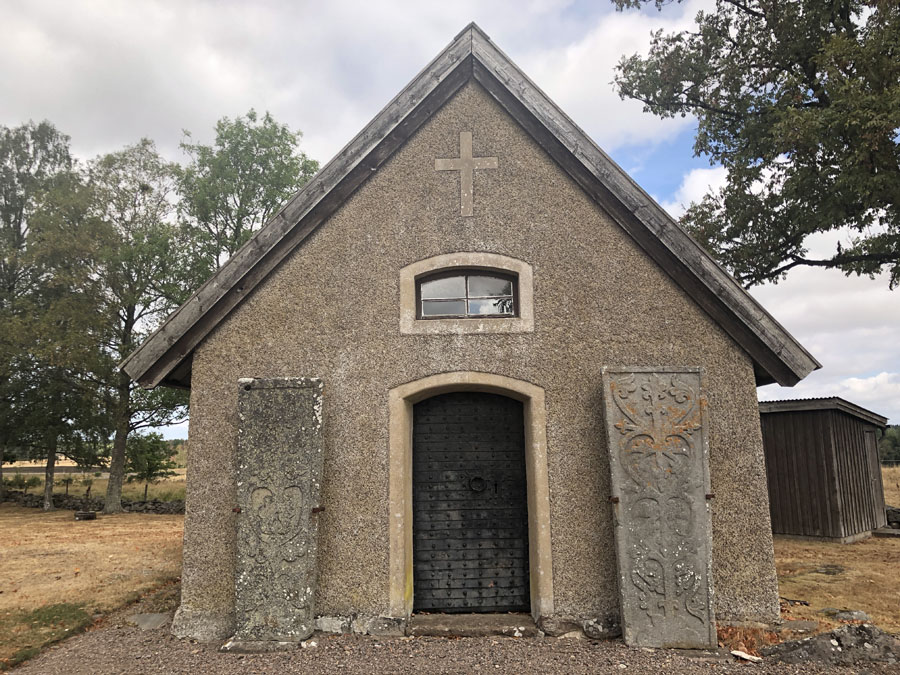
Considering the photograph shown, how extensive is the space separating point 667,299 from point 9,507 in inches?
1059

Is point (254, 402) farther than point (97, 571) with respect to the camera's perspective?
No

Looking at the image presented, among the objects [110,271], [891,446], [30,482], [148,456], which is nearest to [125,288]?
[110,271]

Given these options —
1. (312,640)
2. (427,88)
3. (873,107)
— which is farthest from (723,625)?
(873,107)

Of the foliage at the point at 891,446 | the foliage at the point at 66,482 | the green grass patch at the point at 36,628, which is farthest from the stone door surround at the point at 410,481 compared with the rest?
the foliage at the point at 891,446

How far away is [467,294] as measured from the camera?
21.1 ft

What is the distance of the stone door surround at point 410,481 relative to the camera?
222 inches

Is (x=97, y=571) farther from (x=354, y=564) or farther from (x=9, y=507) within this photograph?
(x=9, y=507)

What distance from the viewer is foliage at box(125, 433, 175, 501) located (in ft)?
73.7

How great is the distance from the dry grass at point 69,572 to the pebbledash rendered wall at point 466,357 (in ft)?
6.58

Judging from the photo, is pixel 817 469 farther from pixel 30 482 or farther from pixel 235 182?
pixel 30 482

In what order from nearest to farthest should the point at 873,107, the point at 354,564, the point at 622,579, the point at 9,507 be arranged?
the point at 622,579
the point at 354,564
the point at 873,107
the point at 9,507

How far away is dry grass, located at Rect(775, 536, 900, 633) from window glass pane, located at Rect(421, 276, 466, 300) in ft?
16.0

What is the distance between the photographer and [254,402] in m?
5.72

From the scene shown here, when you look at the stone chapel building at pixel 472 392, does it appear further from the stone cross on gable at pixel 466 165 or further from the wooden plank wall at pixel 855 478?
the wooden plank wall at pixel 855 478
